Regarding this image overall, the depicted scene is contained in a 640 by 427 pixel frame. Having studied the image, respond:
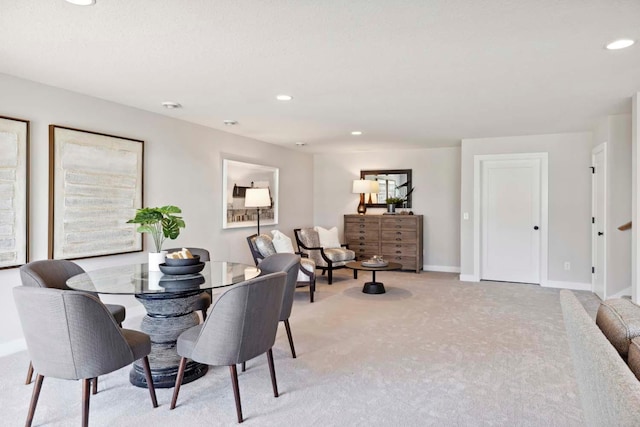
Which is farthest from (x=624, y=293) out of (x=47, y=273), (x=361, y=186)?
(x=47, y=273)

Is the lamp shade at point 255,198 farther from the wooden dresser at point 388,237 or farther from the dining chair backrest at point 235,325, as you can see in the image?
the dining chair backrest at point 235,325

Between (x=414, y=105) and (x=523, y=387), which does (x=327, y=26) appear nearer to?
(x=414, y=105)

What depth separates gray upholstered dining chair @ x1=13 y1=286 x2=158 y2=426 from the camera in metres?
2.06

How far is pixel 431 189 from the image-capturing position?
25.7ft

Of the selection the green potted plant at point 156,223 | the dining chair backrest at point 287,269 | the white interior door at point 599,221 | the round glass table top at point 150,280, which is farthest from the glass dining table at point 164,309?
the white interior door at point 599,221

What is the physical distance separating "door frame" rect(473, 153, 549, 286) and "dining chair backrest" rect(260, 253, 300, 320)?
4.25 m

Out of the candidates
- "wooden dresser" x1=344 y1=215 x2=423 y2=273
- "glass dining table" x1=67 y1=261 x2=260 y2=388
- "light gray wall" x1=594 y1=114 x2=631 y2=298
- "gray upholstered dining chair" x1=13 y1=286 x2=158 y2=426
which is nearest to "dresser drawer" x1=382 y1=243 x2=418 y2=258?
"wooden dresser" x1=344 y1=215 x2=423 y2=273

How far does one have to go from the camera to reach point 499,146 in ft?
21.3

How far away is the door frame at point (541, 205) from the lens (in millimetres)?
6285

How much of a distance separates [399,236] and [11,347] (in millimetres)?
5764

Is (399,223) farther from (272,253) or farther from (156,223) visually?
(156,223)

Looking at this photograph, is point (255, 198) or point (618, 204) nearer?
point (618, 204)

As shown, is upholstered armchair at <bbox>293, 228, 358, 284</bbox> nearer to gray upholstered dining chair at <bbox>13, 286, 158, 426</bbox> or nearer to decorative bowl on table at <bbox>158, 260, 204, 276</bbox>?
decorative bowl on table at <bbox>158, 260, 204, 276</bbox>

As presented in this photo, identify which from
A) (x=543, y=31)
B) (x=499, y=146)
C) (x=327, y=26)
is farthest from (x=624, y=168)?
(x=327, y=26)
